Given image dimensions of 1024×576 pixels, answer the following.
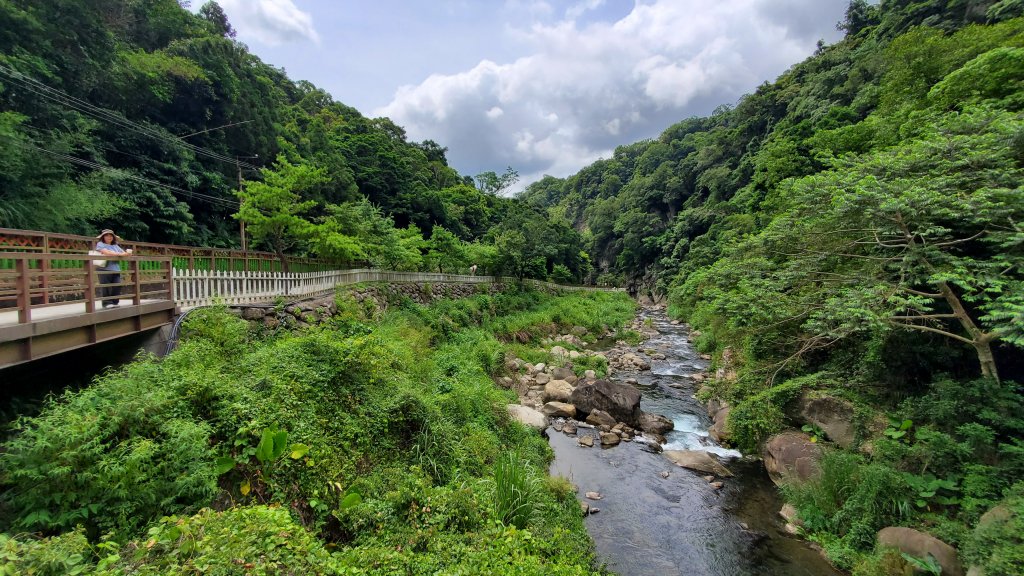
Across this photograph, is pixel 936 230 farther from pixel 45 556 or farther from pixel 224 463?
pixel 45 556

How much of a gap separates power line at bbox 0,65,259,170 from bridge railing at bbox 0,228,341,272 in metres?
10.8

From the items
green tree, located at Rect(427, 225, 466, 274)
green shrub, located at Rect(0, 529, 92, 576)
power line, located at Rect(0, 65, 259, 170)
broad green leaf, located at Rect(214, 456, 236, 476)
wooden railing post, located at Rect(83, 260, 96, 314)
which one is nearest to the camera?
green shrub, located at Rect(0, 529, 92, 576)

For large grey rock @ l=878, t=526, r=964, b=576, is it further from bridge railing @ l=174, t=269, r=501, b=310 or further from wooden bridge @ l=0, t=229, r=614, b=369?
bridge railing @ l=174, t=269, r=501, b=310

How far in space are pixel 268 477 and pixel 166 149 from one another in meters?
26.4

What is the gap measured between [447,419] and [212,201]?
2578 centimetres

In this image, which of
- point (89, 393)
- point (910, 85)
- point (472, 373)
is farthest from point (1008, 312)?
point (910, 85)

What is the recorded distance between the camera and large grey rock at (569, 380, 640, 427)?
13.9 meters

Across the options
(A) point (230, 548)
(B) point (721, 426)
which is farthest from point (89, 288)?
(B) point (721, 426)

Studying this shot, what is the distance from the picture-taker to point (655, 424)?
13.5 meters

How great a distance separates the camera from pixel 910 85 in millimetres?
16453

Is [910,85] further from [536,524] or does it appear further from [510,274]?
[510,274]

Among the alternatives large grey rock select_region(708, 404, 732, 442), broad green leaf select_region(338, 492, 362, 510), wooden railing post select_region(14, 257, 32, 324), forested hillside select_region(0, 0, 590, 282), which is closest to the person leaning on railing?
Result: wooden railing post select_region(14, 257, 32, 324)

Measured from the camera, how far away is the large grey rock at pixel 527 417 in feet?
40.0

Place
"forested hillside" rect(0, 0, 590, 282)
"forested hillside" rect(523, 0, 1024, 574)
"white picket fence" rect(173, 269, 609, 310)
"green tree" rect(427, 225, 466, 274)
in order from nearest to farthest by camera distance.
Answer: "forested hillside" rect(523, 0, 1024, 574) → "white picket fence" rect(173, 269, 609, 310) → "forested hillside" rect(0, 0, 590, 282) → "green tree" rect(427, 225, 466, 274)
